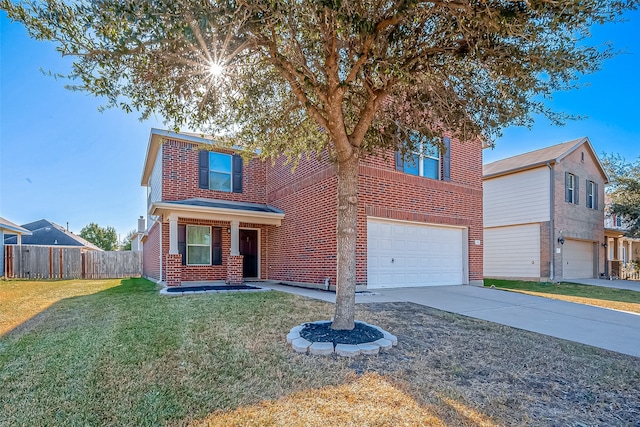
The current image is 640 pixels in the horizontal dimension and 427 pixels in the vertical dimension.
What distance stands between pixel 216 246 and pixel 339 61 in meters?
8.91

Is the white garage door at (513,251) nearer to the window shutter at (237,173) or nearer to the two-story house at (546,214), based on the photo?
the two-story house at (546,214)

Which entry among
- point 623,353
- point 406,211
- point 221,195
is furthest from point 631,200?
point 221,195

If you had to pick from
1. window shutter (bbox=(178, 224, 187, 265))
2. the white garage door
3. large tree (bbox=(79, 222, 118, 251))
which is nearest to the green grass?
window shutter (bbox=(178, 224, 187, 265))

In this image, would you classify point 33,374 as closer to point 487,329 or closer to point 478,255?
point 487,329

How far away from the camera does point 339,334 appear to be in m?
4.62

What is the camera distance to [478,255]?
11.7 m

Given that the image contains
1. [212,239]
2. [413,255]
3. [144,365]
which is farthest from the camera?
[212,239]

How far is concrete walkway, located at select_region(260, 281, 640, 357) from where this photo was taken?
17.6 feet

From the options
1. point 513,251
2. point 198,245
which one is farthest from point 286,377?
point 513,251

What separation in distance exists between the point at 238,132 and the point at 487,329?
5930 mm

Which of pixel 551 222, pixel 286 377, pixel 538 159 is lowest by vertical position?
pixel 286 377

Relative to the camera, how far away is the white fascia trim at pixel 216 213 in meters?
10.3

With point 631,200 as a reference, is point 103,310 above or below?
below

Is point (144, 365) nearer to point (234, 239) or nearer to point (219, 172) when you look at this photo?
point (234, 239)
